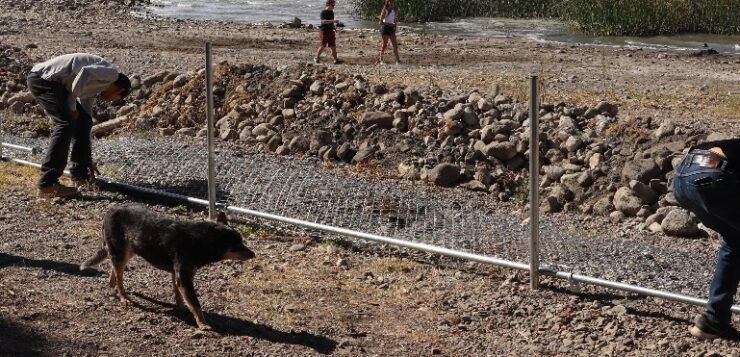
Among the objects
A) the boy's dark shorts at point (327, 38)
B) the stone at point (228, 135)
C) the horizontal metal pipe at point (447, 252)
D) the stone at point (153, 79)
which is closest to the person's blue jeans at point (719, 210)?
the horizontal metal pipe at point (447, 252)

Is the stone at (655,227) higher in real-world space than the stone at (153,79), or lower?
lower

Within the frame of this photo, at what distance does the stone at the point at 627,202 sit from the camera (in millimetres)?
11227

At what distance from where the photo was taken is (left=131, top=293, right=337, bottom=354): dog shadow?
7.20 metres

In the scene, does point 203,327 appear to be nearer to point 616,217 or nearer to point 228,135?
point 616,217

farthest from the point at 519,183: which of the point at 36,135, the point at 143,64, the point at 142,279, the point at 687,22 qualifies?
the point at 687,22

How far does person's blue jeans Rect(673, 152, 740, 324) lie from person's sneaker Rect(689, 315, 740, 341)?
0.11 ft

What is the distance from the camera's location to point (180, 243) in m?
7.23

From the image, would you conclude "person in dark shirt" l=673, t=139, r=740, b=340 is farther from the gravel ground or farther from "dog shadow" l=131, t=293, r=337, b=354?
"dog shadow" l=131, t=293, r=337, b=354

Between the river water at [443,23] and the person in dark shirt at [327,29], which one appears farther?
the river water at [443,23]

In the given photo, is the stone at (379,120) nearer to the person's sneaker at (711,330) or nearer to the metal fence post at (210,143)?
the metal fence post at (210,143)

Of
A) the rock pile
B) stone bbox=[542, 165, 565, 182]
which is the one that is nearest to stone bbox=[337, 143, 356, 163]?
the rock pile

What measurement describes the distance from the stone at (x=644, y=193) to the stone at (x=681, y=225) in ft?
2.79

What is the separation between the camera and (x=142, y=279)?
8.37 m

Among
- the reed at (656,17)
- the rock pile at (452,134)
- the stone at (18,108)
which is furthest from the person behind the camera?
the reed at (656,17)
